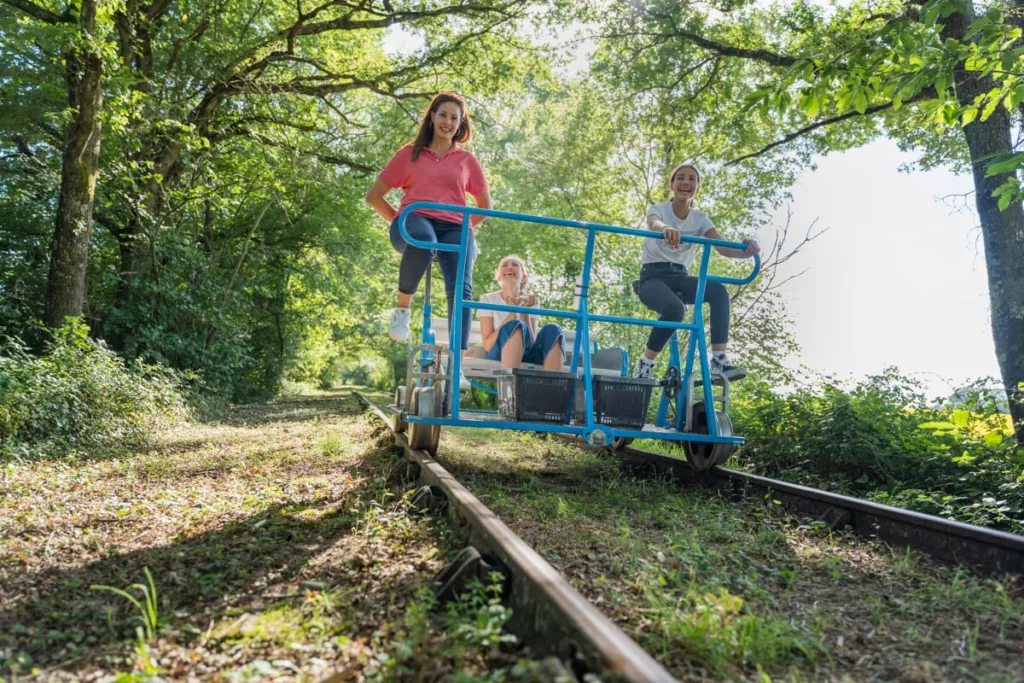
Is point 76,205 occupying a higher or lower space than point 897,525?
higher

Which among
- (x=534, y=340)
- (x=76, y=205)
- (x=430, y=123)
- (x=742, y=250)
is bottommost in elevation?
(x=534, y=340)

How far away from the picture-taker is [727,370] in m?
5.19

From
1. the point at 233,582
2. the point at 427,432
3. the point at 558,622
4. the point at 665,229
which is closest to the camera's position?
the point at 558,622

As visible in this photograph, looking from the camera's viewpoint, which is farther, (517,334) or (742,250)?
(517,334)

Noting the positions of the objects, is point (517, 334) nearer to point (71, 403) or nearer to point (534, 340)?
point (534, 340)

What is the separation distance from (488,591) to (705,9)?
11453mm

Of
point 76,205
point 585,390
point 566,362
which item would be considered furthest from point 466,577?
point 76,205

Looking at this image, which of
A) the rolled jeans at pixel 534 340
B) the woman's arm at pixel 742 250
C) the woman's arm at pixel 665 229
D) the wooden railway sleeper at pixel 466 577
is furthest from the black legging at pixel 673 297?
the wooden railway sleeper at pixel 466 577

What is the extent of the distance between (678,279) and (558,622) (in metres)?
3.98

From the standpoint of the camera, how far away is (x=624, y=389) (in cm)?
473

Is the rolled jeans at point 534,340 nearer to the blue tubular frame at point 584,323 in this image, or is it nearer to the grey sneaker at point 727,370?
the blue tubular frame at point 584,323

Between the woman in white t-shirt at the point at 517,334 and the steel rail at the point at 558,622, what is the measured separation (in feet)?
8.16

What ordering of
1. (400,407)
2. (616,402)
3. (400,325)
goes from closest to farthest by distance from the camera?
(616,402) → (400,325) → (400,407)

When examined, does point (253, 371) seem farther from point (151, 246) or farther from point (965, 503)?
point (965, 503)
